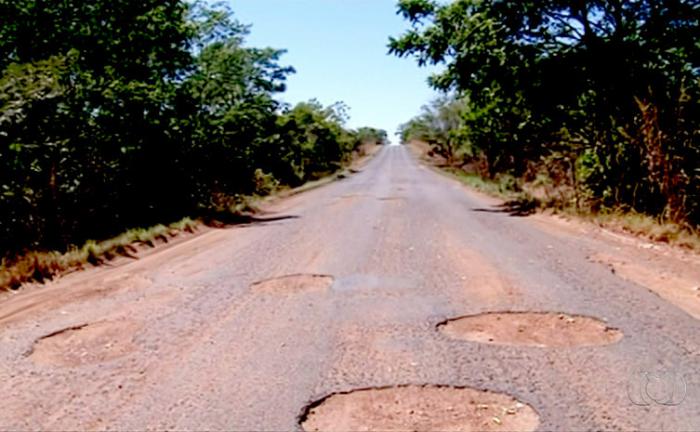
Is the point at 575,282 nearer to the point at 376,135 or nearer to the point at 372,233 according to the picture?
the point at 372,233

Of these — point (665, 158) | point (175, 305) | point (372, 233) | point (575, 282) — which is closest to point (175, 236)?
point (372, 233)

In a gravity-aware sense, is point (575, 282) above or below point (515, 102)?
below

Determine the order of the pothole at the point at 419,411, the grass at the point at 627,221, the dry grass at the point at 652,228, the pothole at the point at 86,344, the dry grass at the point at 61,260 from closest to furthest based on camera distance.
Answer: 1. the pothole at the point at 419,411
2. the pothole at the point at 86,344
3. the dry grass at the point at 61,260
4. the dry grass at the point at 652,228
5. the grass at the point at 627,221

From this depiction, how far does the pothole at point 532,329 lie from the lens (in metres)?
5.14

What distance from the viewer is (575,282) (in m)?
7.30

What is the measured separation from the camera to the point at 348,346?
5.08 meters

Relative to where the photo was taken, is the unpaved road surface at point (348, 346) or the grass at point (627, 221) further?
the grass at point (627, 221)

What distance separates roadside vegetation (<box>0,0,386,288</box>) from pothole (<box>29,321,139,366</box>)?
305 centimetres

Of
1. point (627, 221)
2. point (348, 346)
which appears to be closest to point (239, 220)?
point (627, 221)

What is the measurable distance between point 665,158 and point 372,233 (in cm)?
556

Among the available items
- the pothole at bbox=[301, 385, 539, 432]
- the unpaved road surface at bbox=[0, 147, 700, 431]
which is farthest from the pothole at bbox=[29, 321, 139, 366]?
the pothole at bbox=[301, 385, 539, 432]

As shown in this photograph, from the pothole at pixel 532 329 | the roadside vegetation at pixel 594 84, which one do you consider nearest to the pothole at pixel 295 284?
the pothole at pixel 532 329

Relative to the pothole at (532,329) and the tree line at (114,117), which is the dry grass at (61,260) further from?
the pothole at (532,329)

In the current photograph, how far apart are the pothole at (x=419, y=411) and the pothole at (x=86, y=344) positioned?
6.90 ft
